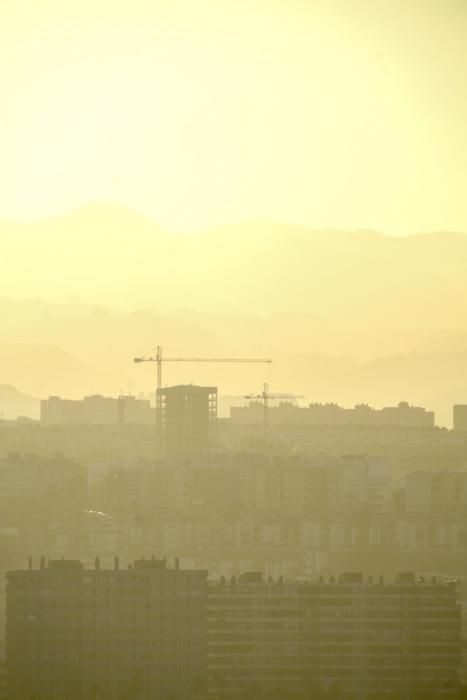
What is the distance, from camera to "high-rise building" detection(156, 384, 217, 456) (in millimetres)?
85250

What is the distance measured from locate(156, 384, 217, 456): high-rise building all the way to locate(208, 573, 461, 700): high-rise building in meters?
42.4

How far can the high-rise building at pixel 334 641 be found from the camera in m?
39.6

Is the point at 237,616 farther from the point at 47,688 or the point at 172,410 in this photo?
the point at 172,410

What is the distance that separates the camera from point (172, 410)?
88.8 metres

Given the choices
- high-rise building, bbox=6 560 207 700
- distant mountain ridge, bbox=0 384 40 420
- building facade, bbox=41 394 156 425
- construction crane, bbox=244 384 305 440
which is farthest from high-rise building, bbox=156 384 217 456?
high-rise building, bbox=6 560 207 700

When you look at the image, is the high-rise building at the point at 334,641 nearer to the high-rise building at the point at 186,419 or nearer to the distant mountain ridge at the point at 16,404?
the high-rise building at the point at 186,419

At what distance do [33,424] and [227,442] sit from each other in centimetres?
713

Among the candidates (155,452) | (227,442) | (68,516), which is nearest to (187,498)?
(68,516)

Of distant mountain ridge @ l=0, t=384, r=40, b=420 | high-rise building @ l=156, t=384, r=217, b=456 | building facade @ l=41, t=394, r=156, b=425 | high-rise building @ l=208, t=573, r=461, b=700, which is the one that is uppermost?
distant mountain ridge @ l=0, t=384, r=40, b=420

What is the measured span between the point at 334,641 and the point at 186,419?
157ft

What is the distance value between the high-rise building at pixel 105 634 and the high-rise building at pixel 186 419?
4313 centimetres

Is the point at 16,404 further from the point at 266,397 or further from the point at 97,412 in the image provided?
the point at 97,412

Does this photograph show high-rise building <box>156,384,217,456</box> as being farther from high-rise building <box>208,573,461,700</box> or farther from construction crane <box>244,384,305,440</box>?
high-rise building <box>208,573,461,700</box>

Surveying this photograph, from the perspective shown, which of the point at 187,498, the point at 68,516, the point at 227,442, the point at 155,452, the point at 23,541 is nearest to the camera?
the point at 23,541
